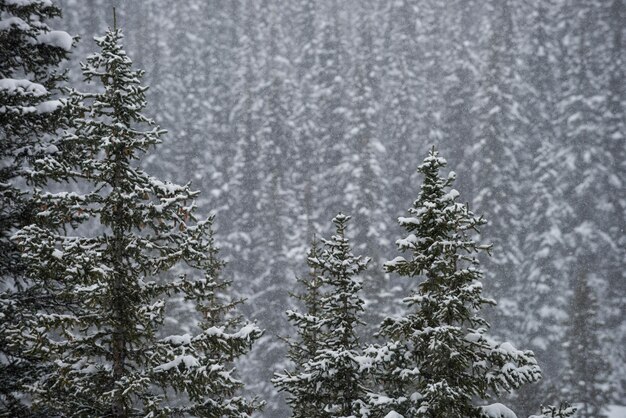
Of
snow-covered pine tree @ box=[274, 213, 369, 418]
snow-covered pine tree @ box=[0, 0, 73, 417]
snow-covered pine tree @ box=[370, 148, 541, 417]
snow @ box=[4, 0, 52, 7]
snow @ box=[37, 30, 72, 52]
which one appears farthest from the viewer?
snow-covered pine tree @ box=[274, 213, 369, 418]

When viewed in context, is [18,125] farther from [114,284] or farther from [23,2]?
[114,284]

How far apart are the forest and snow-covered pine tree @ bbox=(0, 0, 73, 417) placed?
4 centimetres

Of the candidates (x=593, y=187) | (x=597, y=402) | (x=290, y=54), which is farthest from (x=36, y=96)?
(x=290, y=54)

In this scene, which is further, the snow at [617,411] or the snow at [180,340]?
the snow at [617,411]

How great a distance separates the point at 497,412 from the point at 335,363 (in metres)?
2.44

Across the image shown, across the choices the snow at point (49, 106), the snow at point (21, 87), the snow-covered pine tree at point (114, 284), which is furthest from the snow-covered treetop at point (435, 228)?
the snow at point (21, 87)

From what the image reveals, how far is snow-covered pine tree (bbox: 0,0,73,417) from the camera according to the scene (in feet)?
23.5

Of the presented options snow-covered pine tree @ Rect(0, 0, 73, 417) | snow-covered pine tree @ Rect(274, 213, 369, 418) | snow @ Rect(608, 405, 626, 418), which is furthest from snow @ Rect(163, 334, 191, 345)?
snow @ Rect(608, 405, 626, 418)

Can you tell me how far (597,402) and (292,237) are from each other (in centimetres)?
2134

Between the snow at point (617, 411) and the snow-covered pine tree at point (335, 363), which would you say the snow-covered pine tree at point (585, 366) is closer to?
the snow at point (617, 411)

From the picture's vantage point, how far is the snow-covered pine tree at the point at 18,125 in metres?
7.18

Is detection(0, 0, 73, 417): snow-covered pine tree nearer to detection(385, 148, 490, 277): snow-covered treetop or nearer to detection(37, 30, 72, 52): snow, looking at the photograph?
detection(37, 30, 72, 52): snow

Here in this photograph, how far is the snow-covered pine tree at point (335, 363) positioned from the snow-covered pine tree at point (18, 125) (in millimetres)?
3757

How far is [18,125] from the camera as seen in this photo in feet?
24.6
